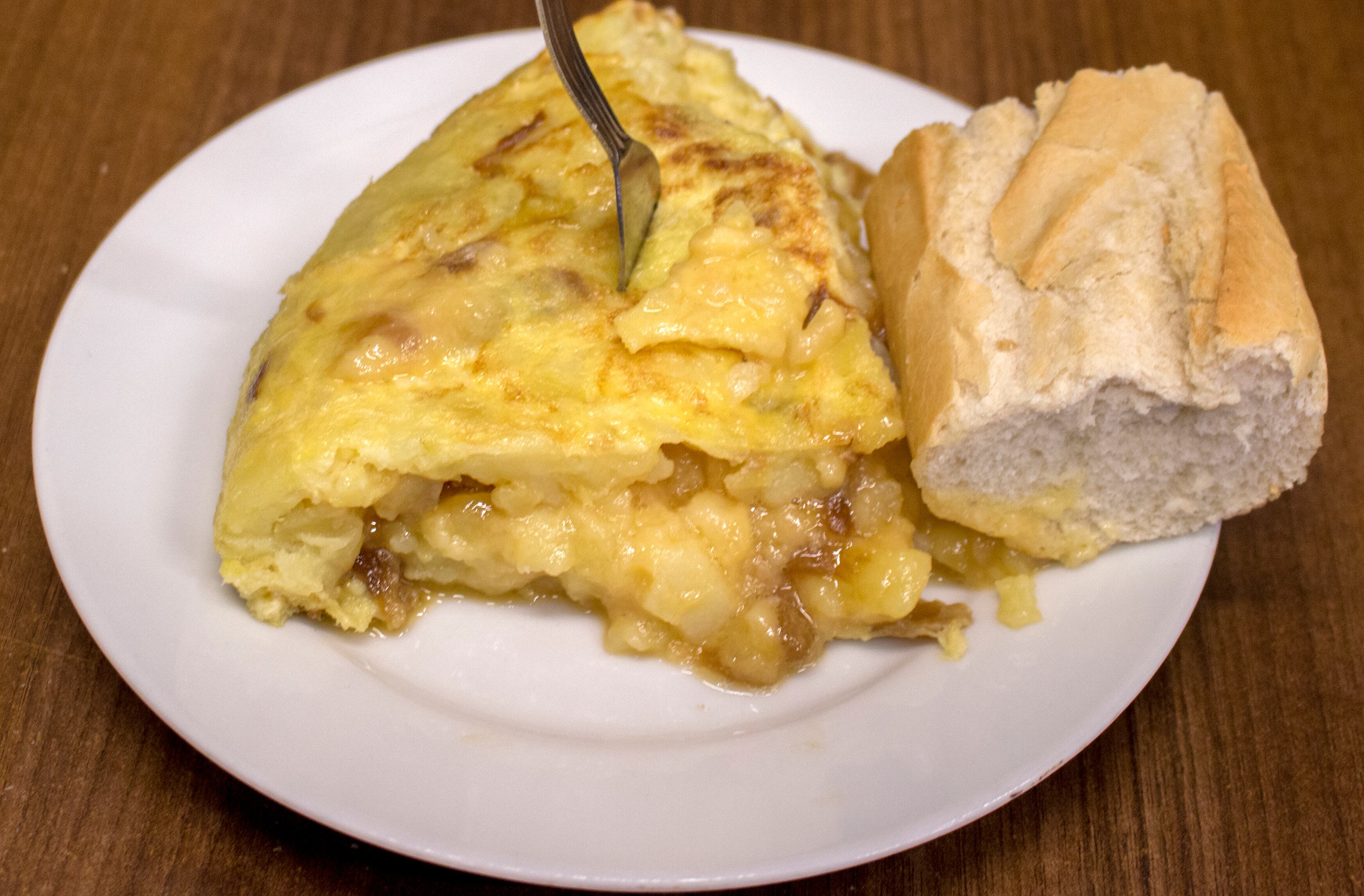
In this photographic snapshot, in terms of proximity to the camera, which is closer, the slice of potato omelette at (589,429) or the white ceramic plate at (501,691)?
the white ceramic plate at (501,691)

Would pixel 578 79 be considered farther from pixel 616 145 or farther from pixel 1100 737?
pixel 1100 737

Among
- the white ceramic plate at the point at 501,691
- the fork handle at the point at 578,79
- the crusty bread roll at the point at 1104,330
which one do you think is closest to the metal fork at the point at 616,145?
the fork handle at the point at 578,79

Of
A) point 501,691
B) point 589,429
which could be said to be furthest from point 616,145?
point 501,691

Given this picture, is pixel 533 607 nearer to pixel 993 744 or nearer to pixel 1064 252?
pixel 993 744

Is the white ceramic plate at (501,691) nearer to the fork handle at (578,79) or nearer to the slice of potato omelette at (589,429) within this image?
the slice of potato omelette at (589,429)

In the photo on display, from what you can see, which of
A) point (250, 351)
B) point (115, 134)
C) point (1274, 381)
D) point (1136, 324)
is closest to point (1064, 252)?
point (1136, 324)

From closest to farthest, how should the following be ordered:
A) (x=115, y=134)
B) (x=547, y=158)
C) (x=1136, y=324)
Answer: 1. (x=1136, y=324)
2. (x=547, y=158)
3. (x=115, y=134)
